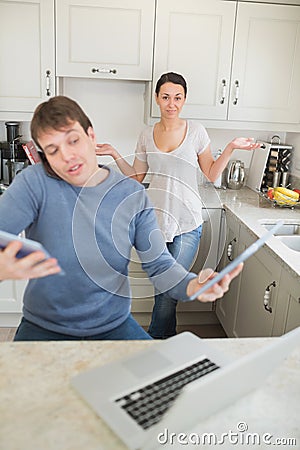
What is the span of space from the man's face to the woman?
819mm

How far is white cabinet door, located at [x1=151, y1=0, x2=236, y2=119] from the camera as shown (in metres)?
2.70

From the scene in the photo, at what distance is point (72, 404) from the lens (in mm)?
957

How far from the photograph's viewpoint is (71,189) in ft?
4.46

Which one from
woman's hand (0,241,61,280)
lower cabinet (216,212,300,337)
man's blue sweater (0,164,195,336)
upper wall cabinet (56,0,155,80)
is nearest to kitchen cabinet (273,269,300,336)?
lower cabinet (216,212,300,337)

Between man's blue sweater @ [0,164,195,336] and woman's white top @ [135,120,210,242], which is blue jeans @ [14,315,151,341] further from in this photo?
woman's white top @ [135,120,210,242]

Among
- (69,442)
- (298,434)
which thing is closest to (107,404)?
(69,442)

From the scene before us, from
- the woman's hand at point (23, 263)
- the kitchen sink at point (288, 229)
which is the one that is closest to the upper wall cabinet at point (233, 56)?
the kitchen sink at point (288, 229)

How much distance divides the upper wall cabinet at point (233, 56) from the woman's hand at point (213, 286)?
1.79m

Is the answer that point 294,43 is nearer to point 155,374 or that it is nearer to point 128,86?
point 128,86

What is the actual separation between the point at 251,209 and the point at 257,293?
0.59 m

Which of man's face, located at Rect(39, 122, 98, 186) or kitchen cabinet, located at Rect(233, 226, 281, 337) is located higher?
man's face, located at Rect(39, 122, 98, 186)

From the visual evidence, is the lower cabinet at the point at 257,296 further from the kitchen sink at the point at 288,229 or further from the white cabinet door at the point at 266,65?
the white cabinet door at the point at 266,65

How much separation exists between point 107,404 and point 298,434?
373 mm

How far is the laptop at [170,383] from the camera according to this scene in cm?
77
